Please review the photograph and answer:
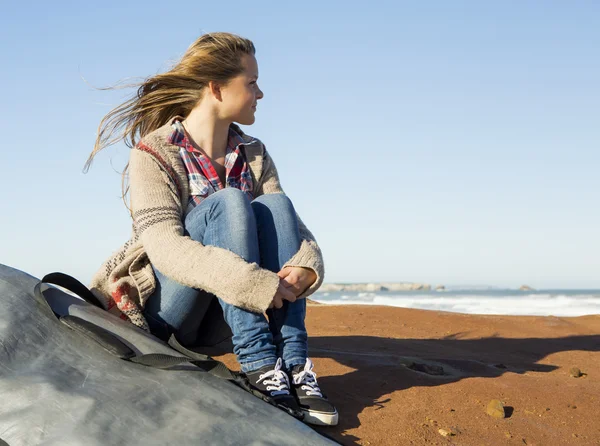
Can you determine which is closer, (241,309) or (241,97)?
(241,309)

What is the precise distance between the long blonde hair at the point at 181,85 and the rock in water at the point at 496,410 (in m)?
1.85

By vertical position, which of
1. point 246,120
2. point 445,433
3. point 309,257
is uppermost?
point 246,120

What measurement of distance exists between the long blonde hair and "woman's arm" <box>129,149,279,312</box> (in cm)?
46

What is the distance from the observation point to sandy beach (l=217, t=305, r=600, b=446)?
2457 mm

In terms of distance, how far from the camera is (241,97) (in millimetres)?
3090

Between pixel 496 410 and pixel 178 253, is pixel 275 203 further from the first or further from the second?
pixel 496 410

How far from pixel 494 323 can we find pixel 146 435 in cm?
452

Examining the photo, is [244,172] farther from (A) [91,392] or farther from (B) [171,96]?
(A) [91,392]

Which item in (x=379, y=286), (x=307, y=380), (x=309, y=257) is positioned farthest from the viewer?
(x=379, y=286)

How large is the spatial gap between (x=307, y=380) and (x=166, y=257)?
712mm

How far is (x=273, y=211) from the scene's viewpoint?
270cm

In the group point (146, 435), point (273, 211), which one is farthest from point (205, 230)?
point (146, 435)

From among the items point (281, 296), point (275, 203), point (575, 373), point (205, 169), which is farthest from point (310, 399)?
point (575, 373)

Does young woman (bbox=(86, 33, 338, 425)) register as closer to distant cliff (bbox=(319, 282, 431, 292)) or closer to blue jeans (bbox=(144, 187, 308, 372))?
blue jeans (bbox=(144, 187, 308, 372))
